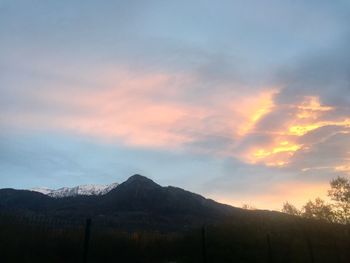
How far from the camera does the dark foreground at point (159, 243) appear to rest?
41.4ft

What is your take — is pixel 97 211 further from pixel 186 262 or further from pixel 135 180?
pixel 186 262

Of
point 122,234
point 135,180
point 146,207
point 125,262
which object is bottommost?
point 125,262

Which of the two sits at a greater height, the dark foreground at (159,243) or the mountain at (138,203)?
the mountain at (138,203)

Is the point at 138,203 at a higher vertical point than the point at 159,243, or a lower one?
higher

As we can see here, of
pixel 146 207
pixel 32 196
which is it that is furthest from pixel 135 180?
pixel 32 196

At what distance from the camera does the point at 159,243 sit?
20.5 meters

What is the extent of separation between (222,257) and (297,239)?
28.2 ft

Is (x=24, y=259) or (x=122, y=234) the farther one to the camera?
(x=122, y=234)

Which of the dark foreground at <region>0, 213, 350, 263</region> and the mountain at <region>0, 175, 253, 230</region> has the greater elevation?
the mountain at <region>0, 175, 253, 230</region>

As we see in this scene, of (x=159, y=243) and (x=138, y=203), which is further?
(x=138, y=203)

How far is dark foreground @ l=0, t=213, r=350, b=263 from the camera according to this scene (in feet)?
41.4

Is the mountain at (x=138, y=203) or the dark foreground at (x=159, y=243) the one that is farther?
the mountain at (x=138, y=203)

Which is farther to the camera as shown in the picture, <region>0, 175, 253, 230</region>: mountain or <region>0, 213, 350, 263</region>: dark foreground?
<region>0, 175, 253, 230</region>: mountain

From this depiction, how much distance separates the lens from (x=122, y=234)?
17766 mm
